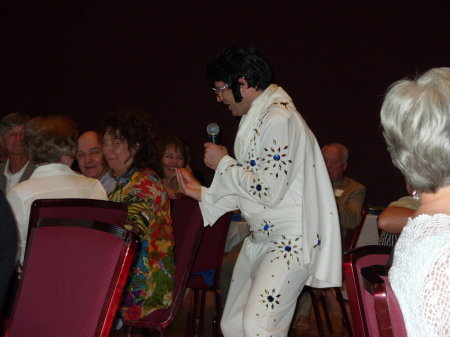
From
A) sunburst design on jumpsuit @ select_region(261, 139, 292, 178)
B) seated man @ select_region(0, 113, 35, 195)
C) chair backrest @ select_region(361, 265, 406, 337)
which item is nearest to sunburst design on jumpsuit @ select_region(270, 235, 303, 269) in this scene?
sunburst design on jumpsuit @ select_region(261, 139, 292, 178)

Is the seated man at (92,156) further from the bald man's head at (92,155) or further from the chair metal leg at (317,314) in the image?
the chair metal leg at (317,314)

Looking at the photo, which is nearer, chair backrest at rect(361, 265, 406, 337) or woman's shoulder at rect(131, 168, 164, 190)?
chair backrest at rect(361, 265, 406, 337)

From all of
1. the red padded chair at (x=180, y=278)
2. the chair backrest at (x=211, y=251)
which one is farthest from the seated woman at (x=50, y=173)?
the chair backrest at (x=211, y=251)

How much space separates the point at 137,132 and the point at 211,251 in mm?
980

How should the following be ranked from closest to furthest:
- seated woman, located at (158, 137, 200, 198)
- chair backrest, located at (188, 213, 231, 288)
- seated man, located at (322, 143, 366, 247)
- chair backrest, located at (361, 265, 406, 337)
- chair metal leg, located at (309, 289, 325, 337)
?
chair backrest, located at (361, 265, 406, 337) < chair backrest, located at (188, 213, 231, 288) < chair metal leg, located at (309, 289, 325, 337) < seated man, located at (322, 143, 366, 247) < seated woman, located at (158, 137, 200, 198)

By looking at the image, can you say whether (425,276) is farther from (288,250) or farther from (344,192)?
(344,192)

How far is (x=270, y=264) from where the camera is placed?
2.37 m

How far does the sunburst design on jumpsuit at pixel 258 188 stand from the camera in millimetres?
2355

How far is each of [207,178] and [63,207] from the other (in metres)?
4.57

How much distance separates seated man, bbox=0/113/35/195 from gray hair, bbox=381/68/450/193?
336 centimetres

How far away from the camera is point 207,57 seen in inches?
275

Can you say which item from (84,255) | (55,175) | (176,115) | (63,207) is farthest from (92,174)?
(176,115)

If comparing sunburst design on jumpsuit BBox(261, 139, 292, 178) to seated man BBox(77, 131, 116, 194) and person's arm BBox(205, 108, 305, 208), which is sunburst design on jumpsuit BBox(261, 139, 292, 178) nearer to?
person's arm BBox(205, 108, 305, 208)

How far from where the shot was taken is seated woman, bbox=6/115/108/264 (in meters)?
2.71
